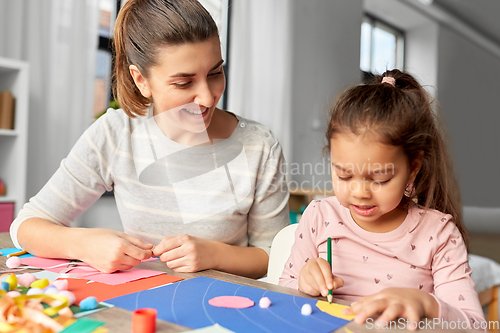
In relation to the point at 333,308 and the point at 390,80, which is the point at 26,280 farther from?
the point at 390,80

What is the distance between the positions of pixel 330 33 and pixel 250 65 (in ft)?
3.23

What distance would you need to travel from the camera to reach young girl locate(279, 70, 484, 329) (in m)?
0.69

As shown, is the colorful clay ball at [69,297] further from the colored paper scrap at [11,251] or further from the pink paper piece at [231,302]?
the colored paper scrap at [11,251]

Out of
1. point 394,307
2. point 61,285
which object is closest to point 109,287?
point 61,285

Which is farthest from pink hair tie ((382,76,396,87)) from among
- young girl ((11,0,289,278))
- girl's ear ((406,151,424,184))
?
young girl ((11,0,289,278))

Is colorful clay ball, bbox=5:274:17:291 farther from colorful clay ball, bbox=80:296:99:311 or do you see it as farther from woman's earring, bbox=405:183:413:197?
woman's earring, bbox=405:183:413:197

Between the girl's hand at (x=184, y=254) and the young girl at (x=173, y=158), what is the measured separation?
0.23 feet

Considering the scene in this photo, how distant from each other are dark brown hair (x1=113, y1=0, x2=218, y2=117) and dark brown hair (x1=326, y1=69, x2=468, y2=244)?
0.34 m

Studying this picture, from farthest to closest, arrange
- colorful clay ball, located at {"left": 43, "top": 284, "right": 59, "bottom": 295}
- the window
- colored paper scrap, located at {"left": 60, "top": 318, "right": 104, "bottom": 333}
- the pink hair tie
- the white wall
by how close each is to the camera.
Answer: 1. the window
2. the white wall
3. the pink hair tie
4. colorful clay ball, located at {"left": 43, "top": 284, "right": 59, "bottom": 295}
5. colored paper scrap, located at {"left": 60, "top": 318, "right": 104, "bottom": 333}

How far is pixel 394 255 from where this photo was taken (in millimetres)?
751

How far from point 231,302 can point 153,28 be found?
62cm

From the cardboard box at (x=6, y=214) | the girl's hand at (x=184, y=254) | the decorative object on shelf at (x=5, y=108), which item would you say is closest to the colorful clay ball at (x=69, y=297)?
the girl's hand at (x=184, y=254)

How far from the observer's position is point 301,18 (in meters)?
3.69

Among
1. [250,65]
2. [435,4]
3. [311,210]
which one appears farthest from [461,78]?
[311,210]
